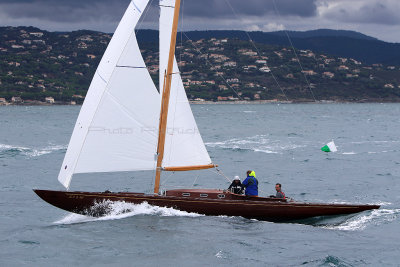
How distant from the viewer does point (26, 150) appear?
46.9 metres

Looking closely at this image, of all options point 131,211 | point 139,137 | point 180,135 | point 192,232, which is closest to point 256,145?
point 180,135

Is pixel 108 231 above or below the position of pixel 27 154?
below

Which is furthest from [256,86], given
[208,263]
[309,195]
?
[208,263]

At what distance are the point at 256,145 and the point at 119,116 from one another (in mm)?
32397

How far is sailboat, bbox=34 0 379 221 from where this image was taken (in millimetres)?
19391

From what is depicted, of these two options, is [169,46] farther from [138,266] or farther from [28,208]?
[28,208]

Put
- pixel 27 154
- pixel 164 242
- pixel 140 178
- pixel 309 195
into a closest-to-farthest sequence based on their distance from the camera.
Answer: pixel 164 242 < pixel 309 195 < pixel 140 178 < pixel 27 154

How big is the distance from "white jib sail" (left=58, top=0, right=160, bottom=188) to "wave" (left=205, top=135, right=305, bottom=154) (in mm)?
26368

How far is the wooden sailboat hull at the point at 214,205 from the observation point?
65.0 feet

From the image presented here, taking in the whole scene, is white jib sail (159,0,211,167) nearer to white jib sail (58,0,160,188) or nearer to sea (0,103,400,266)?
white jib sail (58,0,160,188)

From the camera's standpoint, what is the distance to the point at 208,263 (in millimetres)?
16125

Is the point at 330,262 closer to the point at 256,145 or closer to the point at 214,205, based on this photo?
the point at 214,205

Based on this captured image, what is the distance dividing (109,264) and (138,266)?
2.60ft

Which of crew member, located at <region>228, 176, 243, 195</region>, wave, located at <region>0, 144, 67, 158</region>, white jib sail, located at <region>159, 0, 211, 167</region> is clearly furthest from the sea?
wave, located at <region>0, 144, 67, 158</region>
